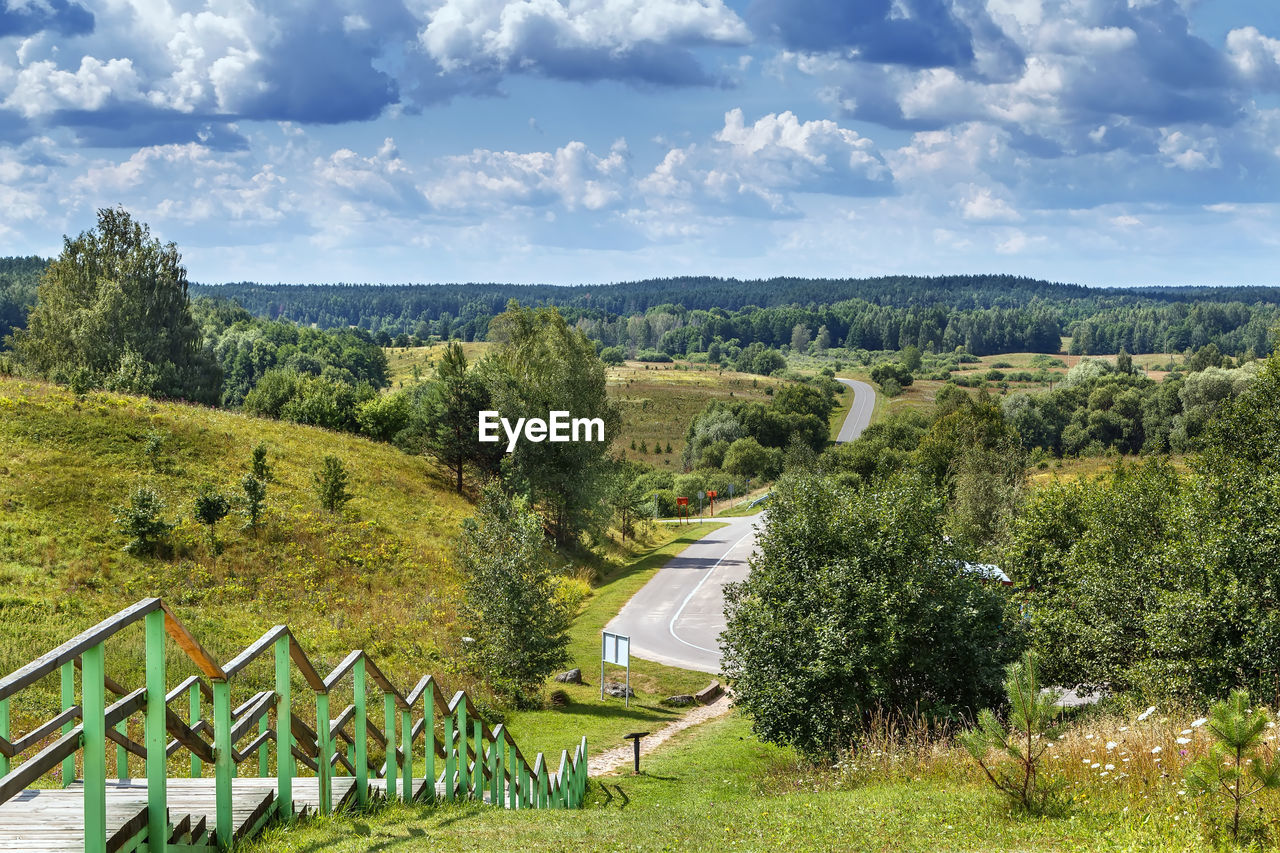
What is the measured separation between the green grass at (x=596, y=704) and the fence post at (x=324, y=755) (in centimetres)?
1419

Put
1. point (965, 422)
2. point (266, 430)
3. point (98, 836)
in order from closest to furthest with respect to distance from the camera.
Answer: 1. point (98, 836)
2. point (266, 430)
3. point (965, 422)

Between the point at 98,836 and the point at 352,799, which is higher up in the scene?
the point at 98,836

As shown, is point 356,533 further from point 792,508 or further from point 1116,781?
point 1116,781

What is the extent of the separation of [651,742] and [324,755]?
18.4 m

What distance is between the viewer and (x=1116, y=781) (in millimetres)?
9883

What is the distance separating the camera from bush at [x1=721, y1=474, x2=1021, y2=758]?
1775 centimetres

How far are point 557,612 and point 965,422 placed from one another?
1993 inches

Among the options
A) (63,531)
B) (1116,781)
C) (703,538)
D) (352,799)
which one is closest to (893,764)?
(1116,781)

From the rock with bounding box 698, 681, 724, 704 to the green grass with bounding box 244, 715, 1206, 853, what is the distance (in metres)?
15.9

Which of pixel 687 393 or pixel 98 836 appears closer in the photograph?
pixel 98 836

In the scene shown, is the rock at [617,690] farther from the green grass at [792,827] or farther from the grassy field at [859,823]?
the green grass at [792,827]

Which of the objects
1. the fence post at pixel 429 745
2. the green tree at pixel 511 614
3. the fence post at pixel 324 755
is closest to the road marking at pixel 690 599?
the green tree at pixel 511 614

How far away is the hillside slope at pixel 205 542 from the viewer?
90.6 ft

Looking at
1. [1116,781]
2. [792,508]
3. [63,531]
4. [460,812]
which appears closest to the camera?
[460,812]
